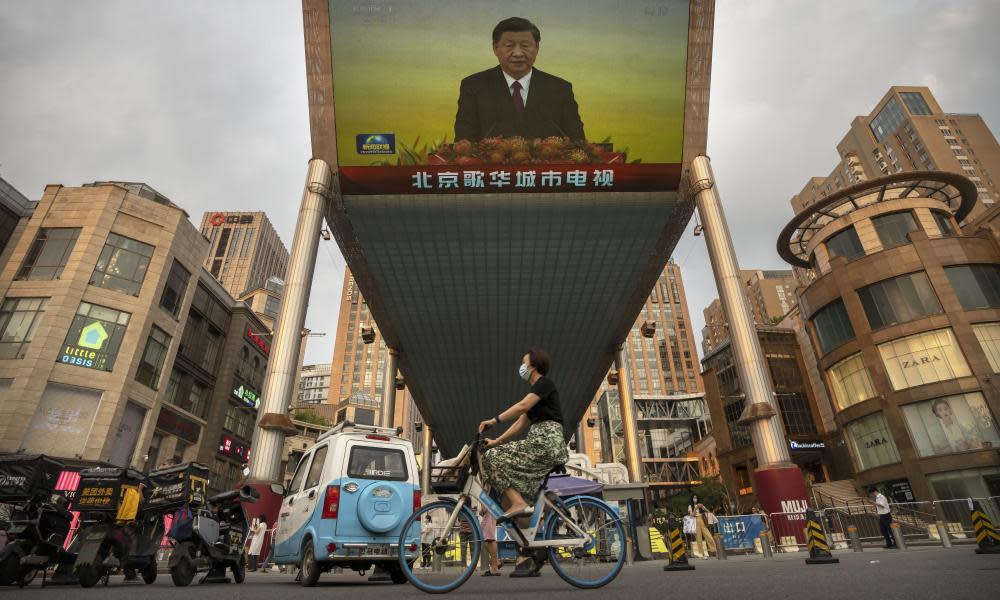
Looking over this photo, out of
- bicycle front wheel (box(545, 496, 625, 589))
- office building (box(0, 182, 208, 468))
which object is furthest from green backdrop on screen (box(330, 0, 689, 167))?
bicycle front wheel (box(545, 496, 625, 589))

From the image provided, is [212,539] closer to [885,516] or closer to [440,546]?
[440,546]

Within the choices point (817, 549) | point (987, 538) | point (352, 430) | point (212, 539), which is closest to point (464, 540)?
point (352, 430)

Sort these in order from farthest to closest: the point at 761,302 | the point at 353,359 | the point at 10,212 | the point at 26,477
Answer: the point at 353,359 < the point at 761,302 < the point at 10,212 < the point at 26,477

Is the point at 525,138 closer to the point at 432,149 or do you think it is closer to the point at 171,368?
the point at 432,149

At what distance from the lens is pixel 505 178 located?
20.7 metres

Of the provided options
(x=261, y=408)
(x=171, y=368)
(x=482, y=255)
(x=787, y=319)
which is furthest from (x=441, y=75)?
(x=787, y=319)

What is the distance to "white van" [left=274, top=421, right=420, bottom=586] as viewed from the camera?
Answer: 6.87 meters

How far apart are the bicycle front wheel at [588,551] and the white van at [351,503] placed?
340cm

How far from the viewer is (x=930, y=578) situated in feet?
13.8

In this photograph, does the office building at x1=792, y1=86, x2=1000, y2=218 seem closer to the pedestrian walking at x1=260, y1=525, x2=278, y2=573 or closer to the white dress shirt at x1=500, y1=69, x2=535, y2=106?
the white dress shirt at x1=500, y1=69, x2=535, y2=106

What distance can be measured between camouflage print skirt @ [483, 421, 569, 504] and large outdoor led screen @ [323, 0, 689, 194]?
1717 cm

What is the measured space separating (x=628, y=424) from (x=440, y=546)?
27.8 metres

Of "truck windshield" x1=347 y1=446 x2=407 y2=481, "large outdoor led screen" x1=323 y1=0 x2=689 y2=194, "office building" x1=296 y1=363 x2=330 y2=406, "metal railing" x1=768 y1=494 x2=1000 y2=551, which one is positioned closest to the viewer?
"truck windshield" x1=347 y1=446 x2=407 y2=481

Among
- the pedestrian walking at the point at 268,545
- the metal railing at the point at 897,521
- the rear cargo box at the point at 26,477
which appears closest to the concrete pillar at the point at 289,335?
the pedestrian walking at the point at 268,545
